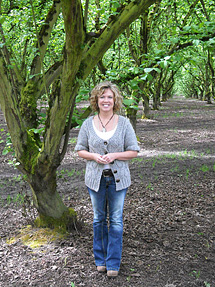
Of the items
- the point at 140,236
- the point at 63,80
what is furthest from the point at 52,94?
the point at 140,236

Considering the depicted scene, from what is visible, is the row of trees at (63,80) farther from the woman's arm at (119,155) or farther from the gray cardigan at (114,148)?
the woman's arm at (119,155)

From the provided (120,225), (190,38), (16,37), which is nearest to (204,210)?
(120,225)

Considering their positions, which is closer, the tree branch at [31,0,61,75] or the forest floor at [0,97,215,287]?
the forest floor at [0,97,215,287]

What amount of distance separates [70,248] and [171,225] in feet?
Answer: 5.28

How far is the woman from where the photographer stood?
9.97 feet

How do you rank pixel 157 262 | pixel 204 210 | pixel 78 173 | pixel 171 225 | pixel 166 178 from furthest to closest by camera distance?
1. pixel 78 173
2. pixel 166 178
3. pixel 204 210
4. pixel 171 225
5. pixel 157 262

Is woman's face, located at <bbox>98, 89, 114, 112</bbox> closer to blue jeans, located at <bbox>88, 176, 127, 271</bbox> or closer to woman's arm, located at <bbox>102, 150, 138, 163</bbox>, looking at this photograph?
woman's arm, located at <bbox>102, 150, 138, 163</bbox>

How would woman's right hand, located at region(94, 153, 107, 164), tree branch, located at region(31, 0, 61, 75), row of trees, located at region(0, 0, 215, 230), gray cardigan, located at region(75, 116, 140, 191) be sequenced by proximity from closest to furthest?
woman's right hand, located at region(94, 153, 107, 164)
gray cardigan, located at region(75, 116, 140, 191)
row of trees, located at region(0, 0, 215, 230)
tree branch, located at region(31, 0, 61, 75)

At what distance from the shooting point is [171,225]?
4555 mm

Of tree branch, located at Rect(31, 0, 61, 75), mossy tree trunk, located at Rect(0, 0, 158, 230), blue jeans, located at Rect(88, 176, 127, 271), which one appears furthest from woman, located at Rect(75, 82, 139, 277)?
tree branch, located at Rect(31, 0, 61, 75)

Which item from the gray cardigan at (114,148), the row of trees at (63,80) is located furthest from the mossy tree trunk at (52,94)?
the gray cardigan at (114,148)

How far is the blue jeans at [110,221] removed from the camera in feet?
10.1

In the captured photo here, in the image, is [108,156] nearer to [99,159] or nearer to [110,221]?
[99,159]

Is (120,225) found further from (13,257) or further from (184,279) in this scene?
(13,257)
